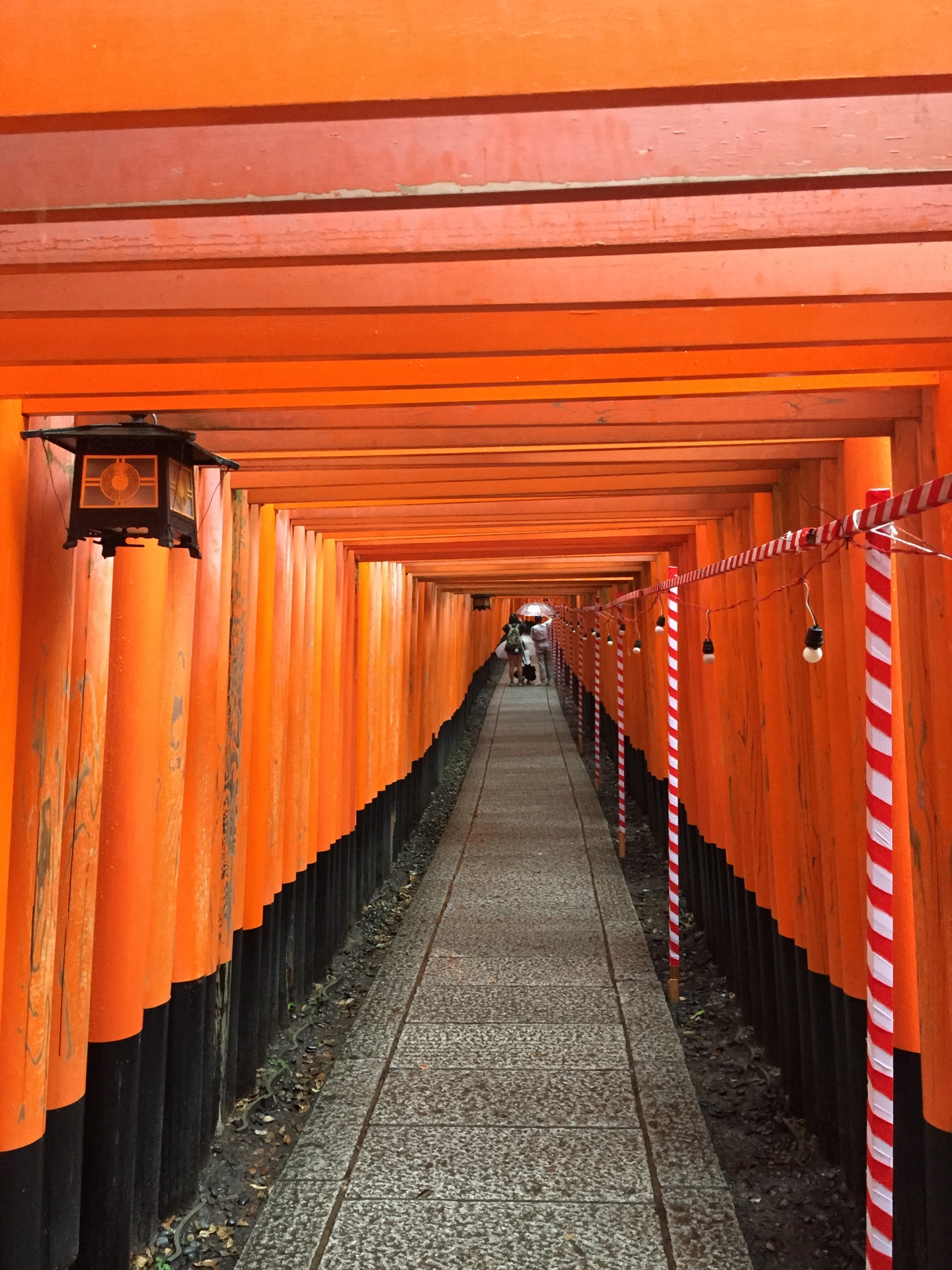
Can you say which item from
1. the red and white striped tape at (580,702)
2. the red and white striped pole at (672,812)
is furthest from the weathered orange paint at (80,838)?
the red and white striped tape at (580,702)

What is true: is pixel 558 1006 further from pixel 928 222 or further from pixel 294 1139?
pixel 928 222

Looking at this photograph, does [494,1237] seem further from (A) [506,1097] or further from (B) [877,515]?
(B) [877,515]

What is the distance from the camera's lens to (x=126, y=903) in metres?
3.60

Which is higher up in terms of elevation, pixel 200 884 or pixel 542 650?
pixel 542 650

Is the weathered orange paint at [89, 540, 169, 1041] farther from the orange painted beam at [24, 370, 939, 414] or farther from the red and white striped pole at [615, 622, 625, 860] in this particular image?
the red and white striped pole at [615, 622, 625, 860]

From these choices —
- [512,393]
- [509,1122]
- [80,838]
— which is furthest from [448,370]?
[509,1122]

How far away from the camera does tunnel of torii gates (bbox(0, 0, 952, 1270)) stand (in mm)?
1536

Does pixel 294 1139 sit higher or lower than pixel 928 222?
lower

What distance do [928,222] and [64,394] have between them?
243cm

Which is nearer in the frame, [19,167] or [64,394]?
[19,167]

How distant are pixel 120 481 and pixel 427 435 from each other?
1275mm

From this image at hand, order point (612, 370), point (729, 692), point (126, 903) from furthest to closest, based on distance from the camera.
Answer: point (729, 692) < point (126, 903) < point (612, 370)

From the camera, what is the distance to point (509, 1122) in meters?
4.64

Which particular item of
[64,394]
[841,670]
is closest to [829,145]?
[64,394]
